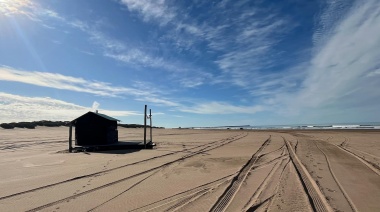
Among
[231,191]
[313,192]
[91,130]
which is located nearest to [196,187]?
[231,191]

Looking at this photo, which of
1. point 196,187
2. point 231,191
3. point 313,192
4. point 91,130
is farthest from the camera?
point 91,130

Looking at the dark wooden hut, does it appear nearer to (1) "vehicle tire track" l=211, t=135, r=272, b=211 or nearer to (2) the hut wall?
(2) the hut wall

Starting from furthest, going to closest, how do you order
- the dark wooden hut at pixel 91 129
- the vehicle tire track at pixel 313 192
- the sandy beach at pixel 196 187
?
the dark wooden hut at pixel 91 129 → the sandy beach at pixel 196 187 → the vehicle tire track at pixel 313 192

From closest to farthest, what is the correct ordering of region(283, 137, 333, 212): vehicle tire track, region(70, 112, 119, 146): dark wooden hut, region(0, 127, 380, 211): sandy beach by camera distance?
region(283, 137, 333, 212): vehicle tire track → region(0, 127, 380, 211): sandy beach → region(70, 112, 119, 146): dark wooden hut

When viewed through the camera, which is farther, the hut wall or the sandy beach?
the hut wall

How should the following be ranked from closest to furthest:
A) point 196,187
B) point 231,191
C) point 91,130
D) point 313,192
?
1. point 313,192
2. point 231,191
3. point 196,187
4. point 91,130

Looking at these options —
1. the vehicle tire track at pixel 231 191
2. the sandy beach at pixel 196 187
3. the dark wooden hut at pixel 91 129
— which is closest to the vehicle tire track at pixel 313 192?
the sandy beach at pixel 196 187

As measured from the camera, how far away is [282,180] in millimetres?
8875

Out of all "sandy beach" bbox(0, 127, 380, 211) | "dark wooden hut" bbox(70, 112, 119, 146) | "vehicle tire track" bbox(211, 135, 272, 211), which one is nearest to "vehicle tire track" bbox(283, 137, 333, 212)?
"sandy beach" bbox(0, 127, 380, 211)

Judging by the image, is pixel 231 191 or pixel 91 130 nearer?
pixel 231 191

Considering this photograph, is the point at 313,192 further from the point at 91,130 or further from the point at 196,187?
the point at 91,130

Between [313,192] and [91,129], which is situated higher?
[91,129]

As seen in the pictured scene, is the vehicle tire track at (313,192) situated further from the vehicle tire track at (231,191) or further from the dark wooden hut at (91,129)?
the dark wooden hut at (91,129)

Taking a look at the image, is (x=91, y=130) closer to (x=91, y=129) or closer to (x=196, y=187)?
(x=91, y=129)
